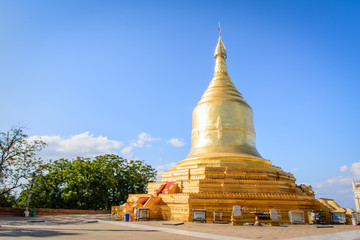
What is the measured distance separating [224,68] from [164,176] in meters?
15.4

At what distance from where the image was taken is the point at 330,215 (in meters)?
17.7

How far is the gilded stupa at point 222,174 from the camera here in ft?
63.5

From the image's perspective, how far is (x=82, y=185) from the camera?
96.8ft

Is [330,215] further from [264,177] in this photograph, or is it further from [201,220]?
[201,220]

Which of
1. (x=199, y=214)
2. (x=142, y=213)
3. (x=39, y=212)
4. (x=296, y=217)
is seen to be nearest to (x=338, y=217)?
(x=296, y=217)

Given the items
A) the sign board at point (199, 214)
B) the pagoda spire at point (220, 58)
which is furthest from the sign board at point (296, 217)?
the pagoda spire at point (220, 58)

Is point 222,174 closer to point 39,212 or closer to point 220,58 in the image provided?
point 220,58

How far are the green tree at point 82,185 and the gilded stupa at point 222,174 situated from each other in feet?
26.4

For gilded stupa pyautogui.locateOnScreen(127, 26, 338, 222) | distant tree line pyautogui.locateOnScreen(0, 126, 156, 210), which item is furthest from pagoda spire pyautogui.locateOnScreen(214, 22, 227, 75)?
distant tree line pyautogui.locateOnScreen(0, 126, 156, 210)

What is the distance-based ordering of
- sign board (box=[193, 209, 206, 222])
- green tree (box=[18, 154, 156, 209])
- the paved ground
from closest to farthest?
the paved ground
sign board (box=[193, 209, 206, 222])
green tree (box=[18, 154, 156, 209])

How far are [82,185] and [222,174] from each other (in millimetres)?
16206

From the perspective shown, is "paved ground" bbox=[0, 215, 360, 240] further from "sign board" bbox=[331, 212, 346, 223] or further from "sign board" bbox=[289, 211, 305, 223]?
"sign board" bbox=[331, 212, 346, 223]

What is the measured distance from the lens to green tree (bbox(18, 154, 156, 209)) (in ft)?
96.1

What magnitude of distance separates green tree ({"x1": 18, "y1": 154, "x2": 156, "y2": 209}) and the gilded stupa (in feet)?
26.4
